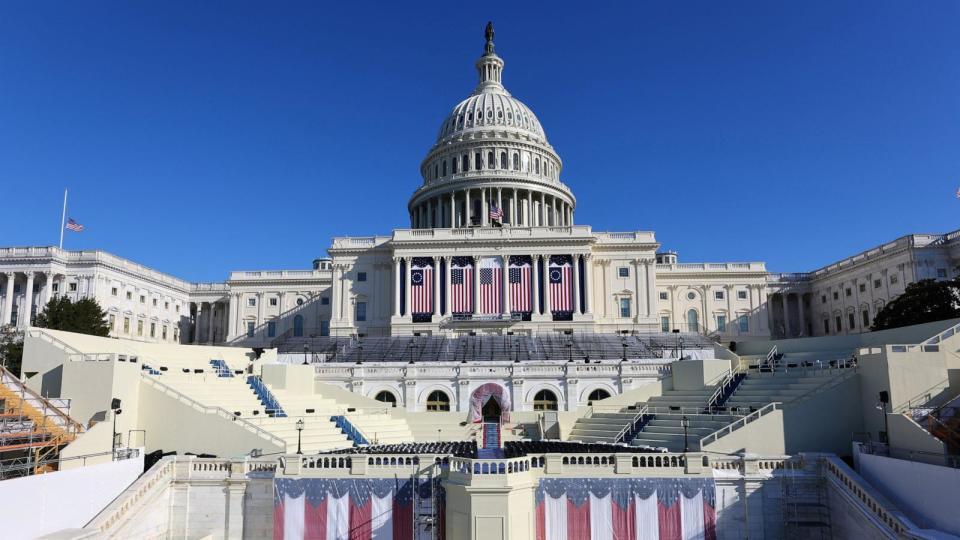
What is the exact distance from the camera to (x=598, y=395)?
51.0m

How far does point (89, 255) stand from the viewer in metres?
85.6

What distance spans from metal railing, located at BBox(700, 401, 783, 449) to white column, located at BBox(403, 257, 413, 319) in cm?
5198

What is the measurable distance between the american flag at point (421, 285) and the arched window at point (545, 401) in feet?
104

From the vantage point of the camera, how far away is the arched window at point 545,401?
5094 cm

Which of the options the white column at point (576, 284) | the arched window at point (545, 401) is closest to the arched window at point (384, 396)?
the arched window at point (545, 401)

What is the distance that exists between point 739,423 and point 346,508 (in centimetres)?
1935

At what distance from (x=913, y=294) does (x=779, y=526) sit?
42.1m

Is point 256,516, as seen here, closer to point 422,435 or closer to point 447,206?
point 422,435

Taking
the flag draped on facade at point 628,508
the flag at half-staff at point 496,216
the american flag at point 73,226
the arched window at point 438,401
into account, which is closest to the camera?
Result: the flag draped on facade at point 628,508

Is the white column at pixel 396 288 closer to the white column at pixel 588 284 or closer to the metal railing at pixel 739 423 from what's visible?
the white column at pixel 588 284

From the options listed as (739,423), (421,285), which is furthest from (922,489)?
(421,285)

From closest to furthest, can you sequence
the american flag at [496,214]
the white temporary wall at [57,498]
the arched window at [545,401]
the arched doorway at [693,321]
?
the white temporary wall at [57,498] < the arched window at [545,401] < the american flag at [496,214] < the arched doorway at [693,321]

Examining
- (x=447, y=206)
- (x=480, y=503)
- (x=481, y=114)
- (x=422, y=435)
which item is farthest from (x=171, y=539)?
(x=481, y=114)

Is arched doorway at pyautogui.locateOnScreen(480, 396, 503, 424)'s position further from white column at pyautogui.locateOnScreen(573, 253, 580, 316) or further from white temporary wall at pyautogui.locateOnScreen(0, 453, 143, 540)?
white column at pyautogui.locateOnScreen(573, 253, 580, 316)
